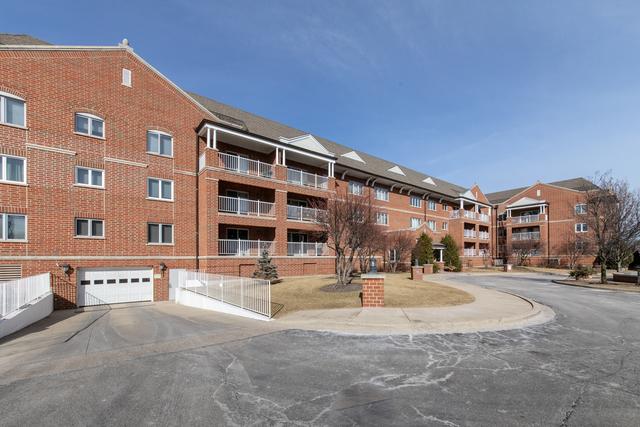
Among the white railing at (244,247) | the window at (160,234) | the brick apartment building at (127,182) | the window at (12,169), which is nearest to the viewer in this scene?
the window at (12,169)

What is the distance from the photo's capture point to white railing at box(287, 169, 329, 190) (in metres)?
25.1

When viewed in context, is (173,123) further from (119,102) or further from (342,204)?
(342,204)

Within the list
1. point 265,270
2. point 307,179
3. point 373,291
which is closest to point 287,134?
point 307,179

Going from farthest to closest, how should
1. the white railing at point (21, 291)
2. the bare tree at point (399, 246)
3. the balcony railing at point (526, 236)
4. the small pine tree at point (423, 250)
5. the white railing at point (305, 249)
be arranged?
the balcony railing at point (526, 236)
the small pine tree at point (423, 250)
the bare tree at point (399, 246)
the white railing at point (305, 249)
the white railing at point (21, 291)

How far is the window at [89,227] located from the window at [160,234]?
7.79 ft

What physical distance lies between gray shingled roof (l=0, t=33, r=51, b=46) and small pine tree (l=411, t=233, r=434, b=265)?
1238 inches

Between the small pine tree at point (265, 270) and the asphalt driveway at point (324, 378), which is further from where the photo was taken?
the small pine tree at point (265, 270)

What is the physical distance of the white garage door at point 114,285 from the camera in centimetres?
1678

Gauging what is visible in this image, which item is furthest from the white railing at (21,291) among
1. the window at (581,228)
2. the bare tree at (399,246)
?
the window at (581,228)

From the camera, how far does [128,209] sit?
1834cm

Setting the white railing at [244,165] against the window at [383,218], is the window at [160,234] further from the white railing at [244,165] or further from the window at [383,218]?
the window at [383,218]

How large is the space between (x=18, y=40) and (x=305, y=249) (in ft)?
69.5

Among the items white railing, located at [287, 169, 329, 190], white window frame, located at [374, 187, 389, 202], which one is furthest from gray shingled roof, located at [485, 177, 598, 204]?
white railing, located at [287, 169, 329, 190]

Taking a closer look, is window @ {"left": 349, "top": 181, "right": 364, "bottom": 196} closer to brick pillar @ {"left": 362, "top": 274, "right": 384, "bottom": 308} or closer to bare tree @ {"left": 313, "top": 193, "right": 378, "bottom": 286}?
bare tree @ {"left": 313, "top": 193, "right": 378, "bottom": 286}
